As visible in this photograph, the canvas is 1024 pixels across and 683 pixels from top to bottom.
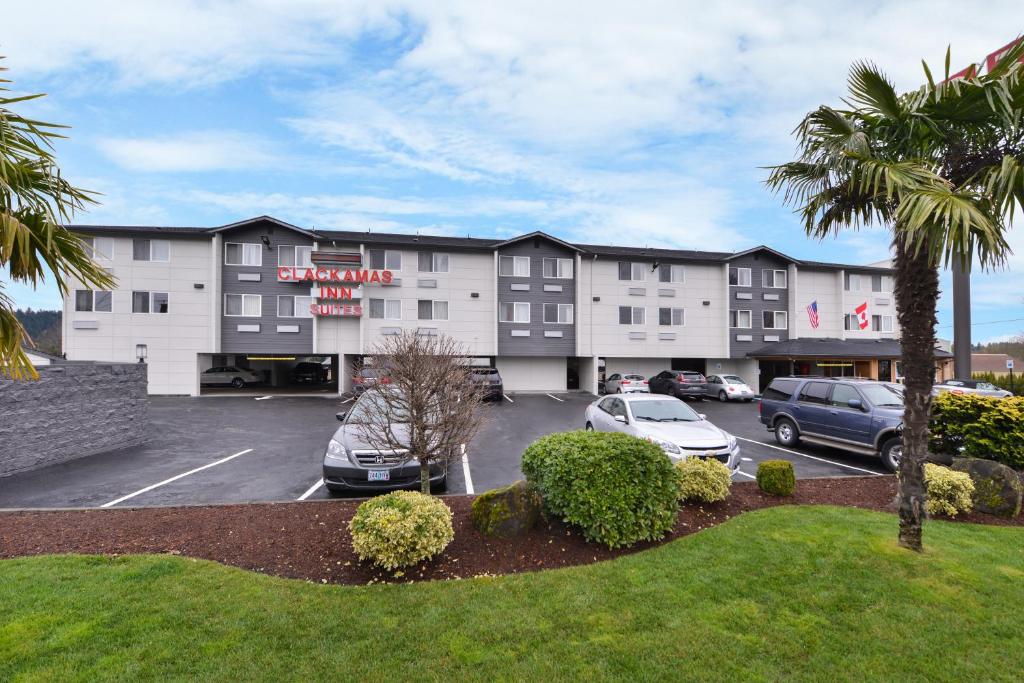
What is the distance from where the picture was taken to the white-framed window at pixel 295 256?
25.5 metres

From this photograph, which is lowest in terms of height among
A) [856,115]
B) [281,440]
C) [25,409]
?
[281,440]

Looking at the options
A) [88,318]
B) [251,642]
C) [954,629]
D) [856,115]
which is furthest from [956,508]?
[88,318]

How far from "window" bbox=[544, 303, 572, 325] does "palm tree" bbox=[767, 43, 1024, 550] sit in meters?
22.6

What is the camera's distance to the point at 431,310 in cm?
2659

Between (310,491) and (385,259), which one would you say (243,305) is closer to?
(385,259)

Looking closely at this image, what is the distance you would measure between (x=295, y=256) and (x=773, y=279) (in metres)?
30.4

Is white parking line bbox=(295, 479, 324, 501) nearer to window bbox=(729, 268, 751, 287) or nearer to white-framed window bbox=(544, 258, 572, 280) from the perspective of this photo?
white-framed window bbox=(544, 258, 572, 280)

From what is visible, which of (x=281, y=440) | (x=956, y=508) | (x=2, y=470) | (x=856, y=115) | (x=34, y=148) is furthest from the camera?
(x=281, y=440)

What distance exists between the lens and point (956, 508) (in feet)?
19.4

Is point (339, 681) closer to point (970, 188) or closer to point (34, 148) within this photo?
point (34, 148)

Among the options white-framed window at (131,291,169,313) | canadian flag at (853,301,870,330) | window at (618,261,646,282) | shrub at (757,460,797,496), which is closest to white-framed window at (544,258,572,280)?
window at (618,261,646,282)

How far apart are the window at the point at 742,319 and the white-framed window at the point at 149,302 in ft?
111

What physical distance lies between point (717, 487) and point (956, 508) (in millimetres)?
3131

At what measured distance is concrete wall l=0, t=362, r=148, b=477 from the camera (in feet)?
27.5
